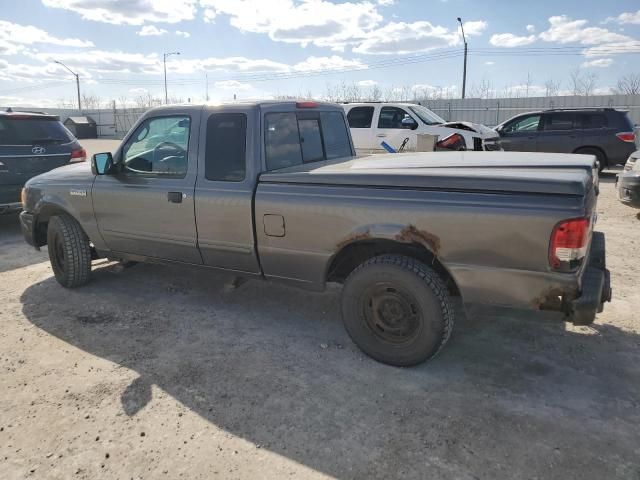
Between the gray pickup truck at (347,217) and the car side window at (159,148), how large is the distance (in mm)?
14

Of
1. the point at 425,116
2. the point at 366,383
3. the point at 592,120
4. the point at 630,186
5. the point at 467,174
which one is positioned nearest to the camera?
the point at 467,174

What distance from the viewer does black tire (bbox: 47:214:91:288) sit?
16.5ft

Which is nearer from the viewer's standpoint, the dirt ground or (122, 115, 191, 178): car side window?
the dirt ground

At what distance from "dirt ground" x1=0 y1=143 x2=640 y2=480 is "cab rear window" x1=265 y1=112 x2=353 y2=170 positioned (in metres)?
1.41

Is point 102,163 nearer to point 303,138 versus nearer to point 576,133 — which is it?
point 303,138

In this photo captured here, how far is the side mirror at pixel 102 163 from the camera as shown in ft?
14.7

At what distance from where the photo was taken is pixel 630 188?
7.18 m

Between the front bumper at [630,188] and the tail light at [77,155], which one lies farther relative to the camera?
the tail light at [77,155]

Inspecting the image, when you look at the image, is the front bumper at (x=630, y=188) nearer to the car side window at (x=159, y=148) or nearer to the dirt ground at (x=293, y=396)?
the dirt ground at (x=293, y=396)

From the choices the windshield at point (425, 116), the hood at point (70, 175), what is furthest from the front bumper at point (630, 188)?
the hood at point (70, 175)

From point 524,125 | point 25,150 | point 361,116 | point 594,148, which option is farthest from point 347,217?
point 524,125

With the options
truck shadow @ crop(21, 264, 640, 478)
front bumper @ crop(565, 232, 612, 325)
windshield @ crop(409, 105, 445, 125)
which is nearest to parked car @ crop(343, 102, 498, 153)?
windshield @ crop(409, 105, 445, 125)

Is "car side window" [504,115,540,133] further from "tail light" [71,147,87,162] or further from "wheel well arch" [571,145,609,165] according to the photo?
"tail light" [71,147,87,162]

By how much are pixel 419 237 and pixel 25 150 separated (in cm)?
665
